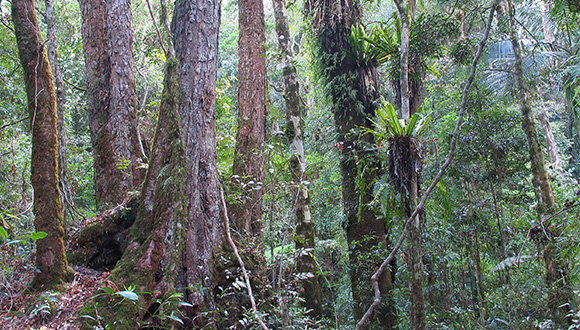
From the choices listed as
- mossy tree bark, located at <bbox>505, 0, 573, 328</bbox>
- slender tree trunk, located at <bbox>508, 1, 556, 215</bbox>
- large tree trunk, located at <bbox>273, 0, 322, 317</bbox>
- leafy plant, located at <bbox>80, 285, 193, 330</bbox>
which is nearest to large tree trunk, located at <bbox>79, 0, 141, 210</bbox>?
leafy plant, located at <bbox>80, 285, 193, 330</bbox>

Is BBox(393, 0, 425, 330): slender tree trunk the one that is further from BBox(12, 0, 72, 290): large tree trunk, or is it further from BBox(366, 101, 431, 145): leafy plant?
BBox(12, 0, 72, 290): large tree trunk

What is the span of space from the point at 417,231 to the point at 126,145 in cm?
360

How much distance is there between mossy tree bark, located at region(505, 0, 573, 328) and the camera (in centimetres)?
480

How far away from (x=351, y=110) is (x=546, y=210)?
11.6 ft

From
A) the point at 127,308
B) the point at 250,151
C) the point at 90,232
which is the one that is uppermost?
the point at 250,151

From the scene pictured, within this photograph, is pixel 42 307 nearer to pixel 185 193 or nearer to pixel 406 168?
pixel 185 193

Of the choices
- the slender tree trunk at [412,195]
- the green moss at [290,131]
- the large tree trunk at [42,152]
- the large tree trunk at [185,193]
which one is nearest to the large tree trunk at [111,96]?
the large tree trunk at [185,193]

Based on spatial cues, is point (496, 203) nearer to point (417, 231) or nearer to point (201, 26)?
point (417, 231)

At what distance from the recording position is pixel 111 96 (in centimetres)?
454

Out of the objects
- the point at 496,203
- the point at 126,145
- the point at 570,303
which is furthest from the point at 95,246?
the point at 496,203

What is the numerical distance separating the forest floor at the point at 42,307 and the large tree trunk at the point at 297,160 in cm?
348

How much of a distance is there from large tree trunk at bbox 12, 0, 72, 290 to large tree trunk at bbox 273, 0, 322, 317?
11.6 ft

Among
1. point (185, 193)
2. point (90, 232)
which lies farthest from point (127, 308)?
point (90, 232)

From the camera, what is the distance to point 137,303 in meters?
2.65
